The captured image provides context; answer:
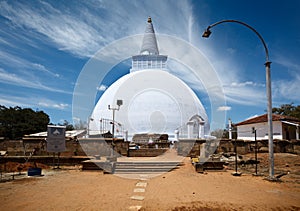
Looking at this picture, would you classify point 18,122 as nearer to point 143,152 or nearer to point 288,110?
point 143,152

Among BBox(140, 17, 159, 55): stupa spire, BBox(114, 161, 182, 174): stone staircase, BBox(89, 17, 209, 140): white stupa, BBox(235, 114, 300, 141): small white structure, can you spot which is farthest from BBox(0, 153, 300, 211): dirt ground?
BBox(140, 17, 159, 55): stupa spire

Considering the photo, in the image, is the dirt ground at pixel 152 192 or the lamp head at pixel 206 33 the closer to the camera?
the dirt ground at pixel 152 192

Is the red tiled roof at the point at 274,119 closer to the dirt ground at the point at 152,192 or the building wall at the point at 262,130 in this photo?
the building wall at the point at 262,130

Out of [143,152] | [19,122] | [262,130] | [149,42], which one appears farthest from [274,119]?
[19,122]

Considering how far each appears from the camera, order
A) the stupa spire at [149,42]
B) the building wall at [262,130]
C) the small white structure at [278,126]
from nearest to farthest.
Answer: the small white structure at [278,126]
the building wall at [262,130]
the stupa spire at [149,42]

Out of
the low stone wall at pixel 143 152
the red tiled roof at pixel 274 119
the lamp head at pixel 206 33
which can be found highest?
the lamp head at pixel 206 33

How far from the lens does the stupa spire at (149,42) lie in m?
29.9

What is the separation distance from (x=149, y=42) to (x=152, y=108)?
1275 cm

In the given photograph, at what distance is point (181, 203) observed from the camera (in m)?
4.78

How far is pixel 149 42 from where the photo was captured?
30031 mm

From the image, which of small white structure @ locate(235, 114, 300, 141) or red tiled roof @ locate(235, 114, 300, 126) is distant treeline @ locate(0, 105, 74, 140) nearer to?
small white structure @ locate(235, 114, 300, 141)

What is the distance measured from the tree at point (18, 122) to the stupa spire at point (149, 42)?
18.3 metres

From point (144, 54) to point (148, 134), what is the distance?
14.1 meters

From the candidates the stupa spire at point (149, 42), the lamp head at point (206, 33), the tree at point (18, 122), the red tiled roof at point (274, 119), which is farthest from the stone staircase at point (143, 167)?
the tree at point (18, 122)
